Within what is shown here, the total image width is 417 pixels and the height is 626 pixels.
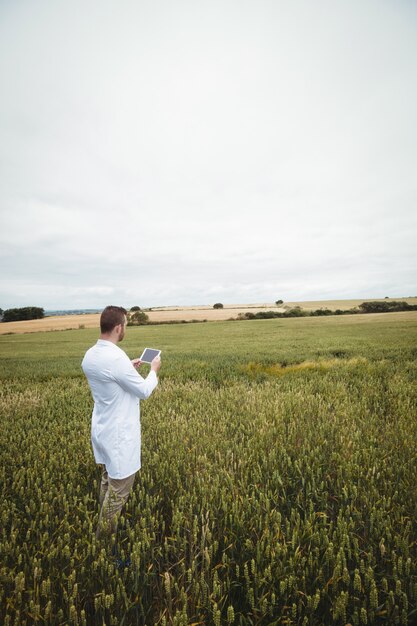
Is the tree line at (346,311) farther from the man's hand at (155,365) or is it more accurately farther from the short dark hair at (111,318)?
the short dark hair at (111,318)

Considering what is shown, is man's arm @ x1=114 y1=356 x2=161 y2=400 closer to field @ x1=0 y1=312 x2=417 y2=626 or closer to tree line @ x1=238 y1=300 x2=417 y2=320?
field @ x1=0 y1=312 x2=417 y2=626

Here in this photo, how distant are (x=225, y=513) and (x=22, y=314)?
109 meters

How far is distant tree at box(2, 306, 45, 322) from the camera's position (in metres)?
93.1

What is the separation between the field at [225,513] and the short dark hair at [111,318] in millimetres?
1892

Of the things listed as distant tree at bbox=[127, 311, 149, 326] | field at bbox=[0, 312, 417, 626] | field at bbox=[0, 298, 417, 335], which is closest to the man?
field at bbox=[0, 312, 417, 626]

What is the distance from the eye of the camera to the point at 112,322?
3195 millimetres

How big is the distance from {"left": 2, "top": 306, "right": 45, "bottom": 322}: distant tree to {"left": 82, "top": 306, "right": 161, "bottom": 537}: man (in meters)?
107

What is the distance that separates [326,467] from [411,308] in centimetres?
8287

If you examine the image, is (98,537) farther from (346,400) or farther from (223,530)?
(346,400)

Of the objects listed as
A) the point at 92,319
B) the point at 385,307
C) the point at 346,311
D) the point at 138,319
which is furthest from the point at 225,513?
the point at 385,307

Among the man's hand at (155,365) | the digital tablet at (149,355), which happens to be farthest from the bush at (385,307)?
the man's hand at (155,365)

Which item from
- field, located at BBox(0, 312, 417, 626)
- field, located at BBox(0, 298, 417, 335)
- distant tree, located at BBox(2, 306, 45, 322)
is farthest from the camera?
distant tree, located at BBox(2, 306, 45, 322)

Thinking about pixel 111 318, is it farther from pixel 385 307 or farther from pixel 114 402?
pixel 385 307

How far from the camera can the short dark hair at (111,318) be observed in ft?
10.4
